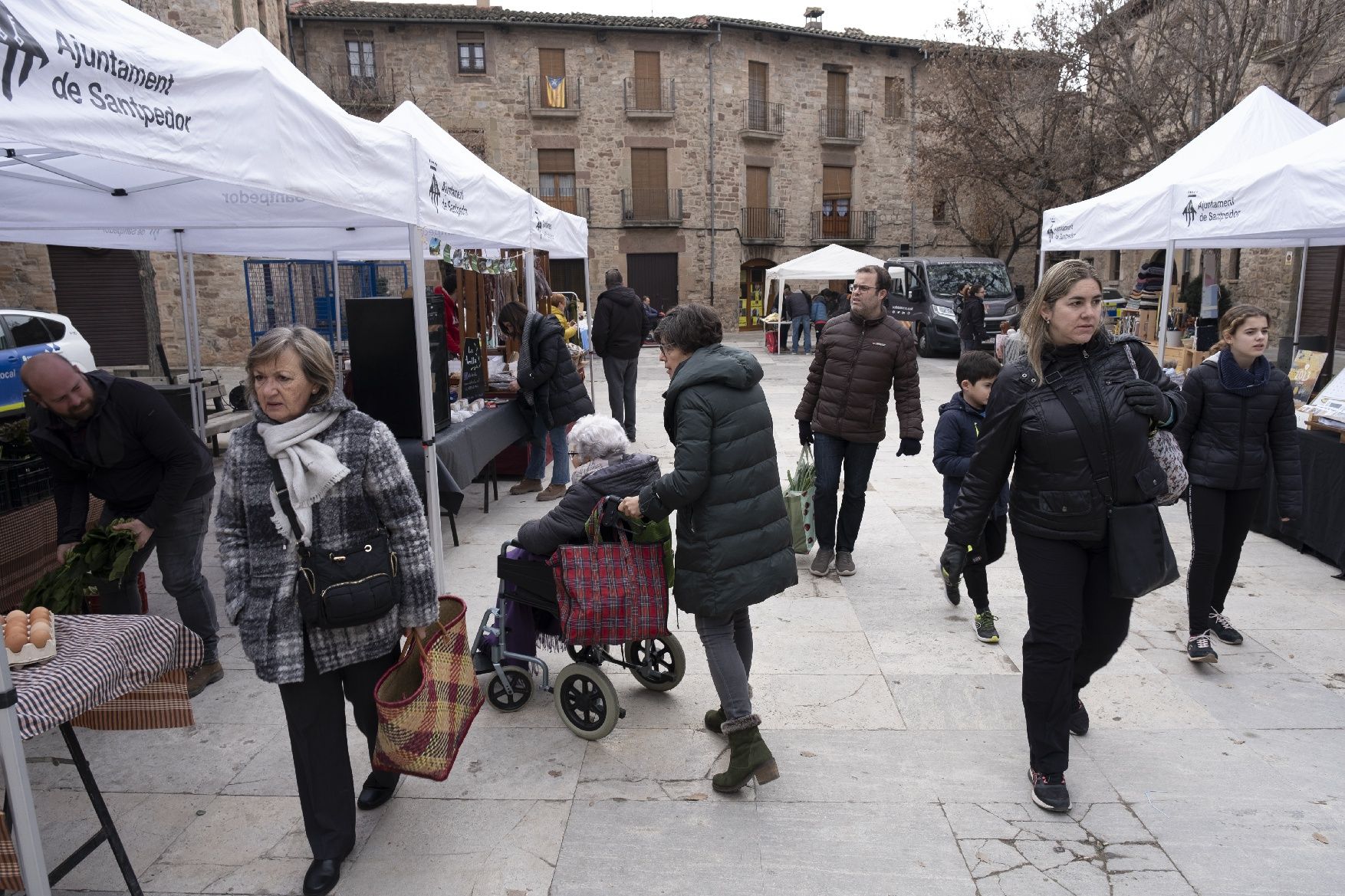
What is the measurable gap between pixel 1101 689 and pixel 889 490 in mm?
3838

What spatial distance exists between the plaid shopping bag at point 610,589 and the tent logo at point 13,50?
2.04m

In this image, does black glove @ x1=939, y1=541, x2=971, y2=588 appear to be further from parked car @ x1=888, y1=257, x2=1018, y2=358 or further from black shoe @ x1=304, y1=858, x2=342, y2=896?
parked car @ x1=888, y1=257, x2=1018, y2=358

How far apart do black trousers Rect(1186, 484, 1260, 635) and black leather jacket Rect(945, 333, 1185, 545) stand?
1.27m

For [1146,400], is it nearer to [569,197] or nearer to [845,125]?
[569,197]

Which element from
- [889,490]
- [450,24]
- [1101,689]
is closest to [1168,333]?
[889,490]

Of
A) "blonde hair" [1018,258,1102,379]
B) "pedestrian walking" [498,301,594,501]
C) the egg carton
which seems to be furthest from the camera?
"pedestrian walking" [498,301,594,501]

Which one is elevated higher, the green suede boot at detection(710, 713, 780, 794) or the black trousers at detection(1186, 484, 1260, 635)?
the black trousers at detection(1186, 484, 1260, 635)

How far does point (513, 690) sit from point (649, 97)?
25.7 m

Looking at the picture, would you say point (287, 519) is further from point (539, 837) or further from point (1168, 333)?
point (1168, 333)

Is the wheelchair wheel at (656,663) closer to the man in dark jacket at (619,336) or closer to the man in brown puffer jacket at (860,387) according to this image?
Answer: the man in brown puffer jacket at (860,387)

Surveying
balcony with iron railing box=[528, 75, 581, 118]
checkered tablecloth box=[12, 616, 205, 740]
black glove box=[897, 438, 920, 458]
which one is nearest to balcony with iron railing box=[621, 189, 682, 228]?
balcony with iron railing box=[528, 75, 581, 118]

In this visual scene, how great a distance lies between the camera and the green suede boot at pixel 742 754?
296 centimetres

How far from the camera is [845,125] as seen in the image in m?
28.9

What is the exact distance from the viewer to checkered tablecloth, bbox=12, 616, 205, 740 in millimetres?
2154
